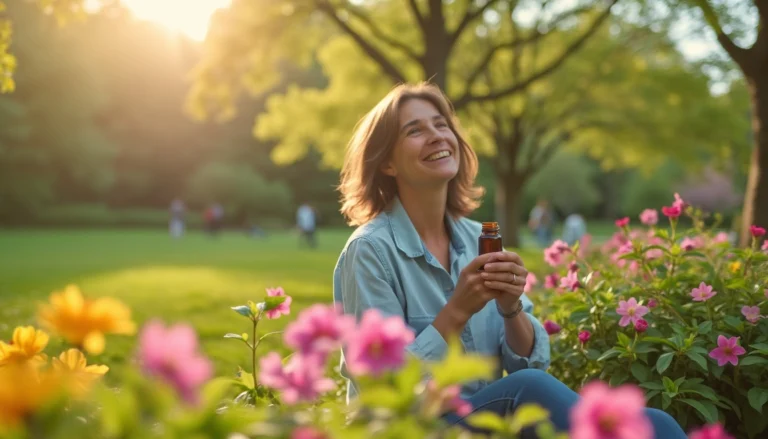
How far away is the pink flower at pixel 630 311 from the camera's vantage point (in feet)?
8.77

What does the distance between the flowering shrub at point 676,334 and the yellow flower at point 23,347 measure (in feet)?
6.28

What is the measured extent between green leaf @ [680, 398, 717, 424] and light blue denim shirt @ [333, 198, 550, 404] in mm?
484

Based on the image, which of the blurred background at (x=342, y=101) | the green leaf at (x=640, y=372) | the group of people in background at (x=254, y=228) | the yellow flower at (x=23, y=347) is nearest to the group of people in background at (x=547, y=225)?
the blurred background at (x=342, y=101)

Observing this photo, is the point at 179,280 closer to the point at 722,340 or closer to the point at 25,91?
the point at 722,340

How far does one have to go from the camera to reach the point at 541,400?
1.94 m

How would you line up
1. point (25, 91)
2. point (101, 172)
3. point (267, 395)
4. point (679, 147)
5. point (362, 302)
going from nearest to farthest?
point (267, 395)
point (362, 302)
point (679, 147)
point (25, 91)
point (101, 172)

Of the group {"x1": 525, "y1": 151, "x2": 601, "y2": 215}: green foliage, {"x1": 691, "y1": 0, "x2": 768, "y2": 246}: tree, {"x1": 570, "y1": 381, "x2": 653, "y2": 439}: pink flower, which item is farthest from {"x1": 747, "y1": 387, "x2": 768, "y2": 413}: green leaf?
{"x1": 525, "y1": 151, "x2": 601, "y2": 215}: green foliage

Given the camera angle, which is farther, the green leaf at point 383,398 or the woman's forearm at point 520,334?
the woman's forearm at point 520,334

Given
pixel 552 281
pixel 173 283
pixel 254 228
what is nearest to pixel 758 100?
pixel 552 281

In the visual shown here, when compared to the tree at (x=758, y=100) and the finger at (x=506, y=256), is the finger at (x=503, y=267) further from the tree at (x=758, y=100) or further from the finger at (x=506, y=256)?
the tree at (x=758, y=100)

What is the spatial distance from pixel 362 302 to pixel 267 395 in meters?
0.43

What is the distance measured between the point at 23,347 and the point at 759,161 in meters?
5.45

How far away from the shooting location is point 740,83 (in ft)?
54.1

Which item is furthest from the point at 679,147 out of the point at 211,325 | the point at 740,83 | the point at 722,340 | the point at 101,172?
the point at 101,172
